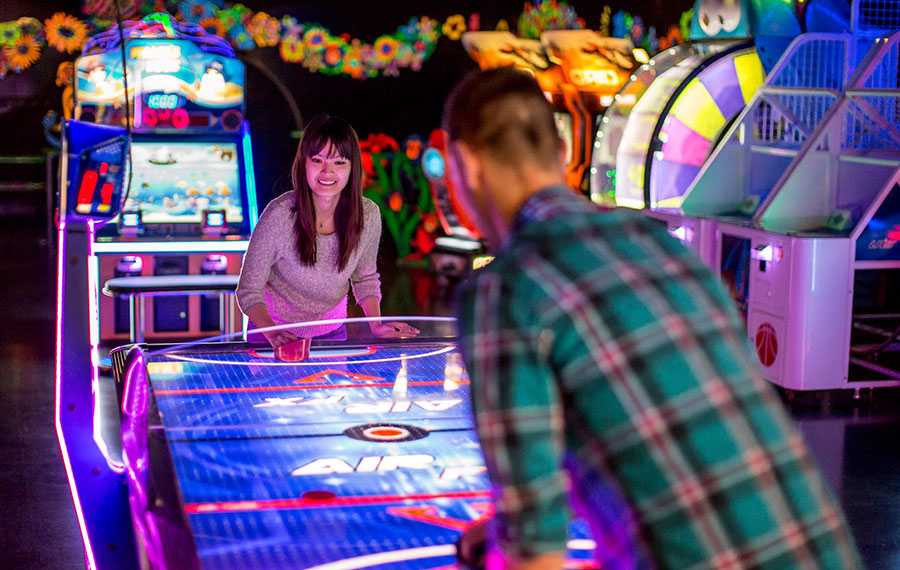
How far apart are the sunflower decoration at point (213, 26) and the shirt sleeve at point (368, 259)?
692 centimetres

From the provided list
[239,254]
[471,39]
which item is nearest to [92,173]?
[239,254]

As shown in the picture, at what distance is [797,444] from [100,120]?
5717 millimetres

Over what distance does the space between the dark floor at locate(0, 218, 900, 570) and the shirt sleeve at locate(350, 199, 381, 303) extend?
1.23 m

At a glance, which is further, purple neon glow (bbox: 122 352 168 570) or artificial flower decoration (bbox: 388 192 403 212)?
artificial flower decoration (bbox: 388 192 403 212)

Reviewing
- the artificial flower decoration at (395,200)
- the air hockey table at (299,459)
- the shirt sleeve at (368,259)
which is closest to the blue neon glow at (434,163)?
the artificial flower decoration at (395,200)

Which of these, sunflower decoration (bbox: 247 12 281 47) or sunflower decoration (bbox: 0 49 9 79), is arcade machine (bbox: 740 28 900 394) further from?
sunflower decoration (bbox: 0 49 9 79)

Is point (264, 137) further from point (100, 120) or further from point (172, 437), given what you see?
point (172, 437)

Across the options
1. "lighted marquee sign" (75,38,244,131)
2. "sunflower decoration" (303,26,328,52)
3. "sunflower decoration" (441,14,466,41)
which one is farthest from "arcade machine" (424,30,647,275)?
"lighted marquee sign" (75,38,244,131)

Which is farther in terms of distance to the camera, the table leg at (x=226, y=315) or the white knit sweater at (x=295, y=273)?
the table leg at (x=226, y=315)

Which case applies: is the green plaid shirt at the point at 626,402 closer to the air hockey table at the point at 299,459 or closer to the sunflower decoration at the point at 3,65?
the air hockey table at the point at 299,459

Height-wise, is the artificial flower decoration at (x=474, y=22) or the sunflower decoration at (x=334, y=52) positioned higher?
the artificial flower decoration at (x=474, y=22)

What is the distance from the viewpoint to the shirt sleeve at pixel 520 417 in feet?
3.73

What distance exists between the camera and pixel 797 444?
1241mm

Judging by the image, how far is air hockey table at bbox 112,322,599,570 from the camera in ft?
5.47
